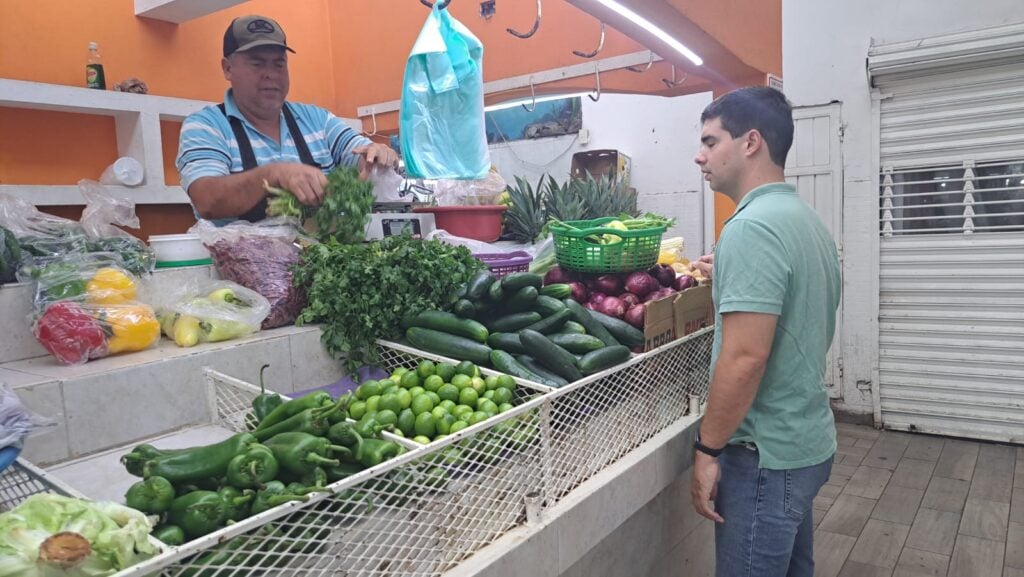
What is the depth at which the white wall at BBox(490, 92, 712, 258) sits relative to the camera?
1022 cm

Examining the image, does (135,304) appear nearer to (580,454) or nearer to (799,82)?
(580,454)

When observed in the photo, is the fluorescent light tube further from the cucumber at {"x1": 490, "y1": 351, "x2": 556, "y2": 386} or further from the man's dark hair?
the cucumber at {"x1": 490, "y1": 351, "x2": 556, "y2": 386}

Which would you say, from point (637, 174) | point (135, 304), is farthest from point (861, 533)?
point (637, 174)

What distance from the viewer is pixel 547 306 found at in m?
2.56

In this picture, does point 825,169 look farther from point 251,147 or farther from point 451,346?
point 251,147

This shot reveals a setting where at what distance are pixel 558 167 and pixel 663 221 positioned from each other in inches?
329

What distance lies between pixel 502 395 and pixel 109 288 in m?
1.41

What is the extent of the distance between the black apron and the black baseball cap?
1.03 ft

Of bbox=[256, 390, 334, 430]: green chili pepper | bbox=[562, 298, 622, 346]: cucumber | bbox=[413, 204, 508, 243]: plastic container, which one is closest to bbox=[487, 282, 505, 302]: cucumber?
bbox=[562, 298, 622, 346]: cucumber

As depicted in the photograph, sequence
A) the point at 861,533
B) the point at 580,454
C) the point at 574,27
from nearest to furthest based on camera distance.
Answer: the point at 580,454
the point at 861,533
the point at 574,27

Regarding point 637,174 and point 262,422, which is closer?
point 262,422

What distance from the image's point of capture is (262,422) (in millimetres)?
1674

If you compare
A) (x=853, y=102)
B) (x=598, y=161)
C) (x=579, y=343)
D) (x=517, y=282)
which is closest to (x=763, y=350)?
(x=579, y=343)

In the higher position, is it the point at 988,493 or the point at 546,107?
the point at 546,107
